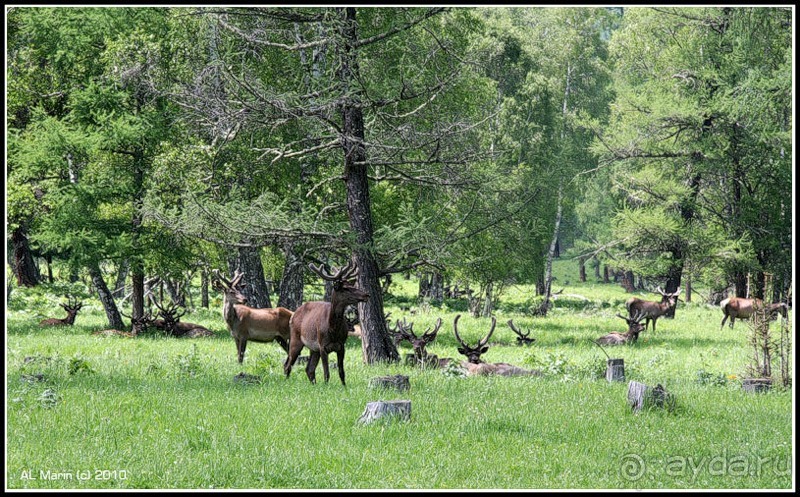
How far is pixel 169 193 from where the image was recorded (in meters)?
22.2

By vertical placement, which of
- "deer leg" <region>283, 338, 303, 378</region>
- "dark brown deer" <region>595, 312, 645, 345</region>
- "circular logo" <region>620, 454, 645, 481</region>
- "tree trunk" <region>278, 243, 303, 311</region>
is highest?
"tree trunk" <region>278, 243, 303, 311</region>

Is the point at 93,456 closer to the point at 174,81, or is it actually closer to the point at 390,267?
the point at 390,267

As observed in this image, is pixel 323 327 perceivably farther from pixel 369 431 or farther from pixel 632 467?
pixel 632 467

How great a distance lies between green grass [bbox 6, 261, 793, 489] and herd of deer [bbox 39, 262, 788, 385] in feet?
2.04

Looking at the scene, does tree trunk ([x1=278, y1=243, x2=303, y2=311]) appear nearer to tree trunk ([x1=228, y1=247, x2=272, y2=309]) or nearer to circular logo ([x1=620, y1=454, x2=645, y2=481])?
tree trunk ([x1=228, y1=247, x2=272, y2=309])

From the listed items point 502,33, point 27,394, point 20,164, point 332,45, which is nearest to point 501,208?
point 332,45

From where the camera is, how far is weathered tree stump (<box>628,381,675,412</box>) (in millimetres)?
10656

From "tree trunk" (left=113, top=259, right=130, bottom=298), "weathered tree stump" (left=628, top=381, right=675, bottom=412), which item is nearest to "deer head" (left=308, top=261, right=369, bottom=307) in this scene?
"weathered tree stump" (left=628, top=381, right=675, bottom=412)

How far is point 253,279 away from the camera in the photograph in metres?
22.3

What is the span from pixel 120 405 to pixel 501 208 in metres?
8.36

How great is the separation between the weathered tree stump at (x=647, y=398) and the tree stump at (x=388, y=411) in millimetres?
3139

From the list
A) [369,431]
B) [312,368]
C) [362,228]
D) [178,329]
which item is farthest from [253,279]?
[369,431]

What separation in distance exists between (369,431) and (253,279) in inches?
549

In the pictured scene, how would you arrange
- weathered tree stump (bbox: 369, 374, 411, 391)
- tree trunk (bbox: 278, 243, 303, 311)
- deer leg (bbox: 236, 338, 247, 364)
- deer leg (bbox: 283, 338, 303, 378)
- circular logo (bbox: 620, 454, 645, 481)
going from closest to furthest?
circular logo (bbox: 620, 454, 645, 481), weathered tree stump (bbox: 369, 374, 411, 391), deer leg (bbox: 283, 338, 303, 378), deer leg (bbox: 236, 338, 247, 364), tree trunk (bbox: 278, 243, 303, 311)
